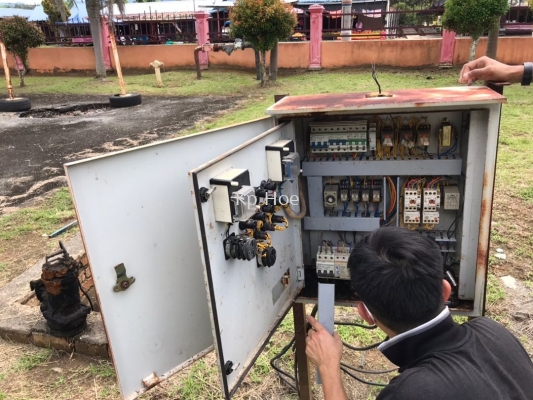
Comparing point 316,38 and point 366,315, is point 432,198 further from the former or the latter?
point 316,38

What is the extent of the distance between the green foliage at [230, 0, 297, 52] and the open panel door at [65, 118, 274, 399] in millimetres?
10204

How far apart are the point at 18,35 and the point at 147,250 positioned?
1485 cm

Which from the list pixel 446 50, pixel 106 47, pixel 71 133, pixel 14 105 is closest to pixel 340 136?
pixel 71 133

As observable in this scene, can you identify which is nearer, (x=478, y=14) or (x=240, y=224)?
(x=240, y=224)

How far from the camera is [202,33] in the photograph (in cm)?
1518

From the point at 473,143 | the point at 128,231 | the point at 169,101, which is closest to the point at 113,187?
the point at 128,231

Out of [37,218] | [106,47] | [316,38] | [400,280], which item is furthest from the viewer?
[106,47]

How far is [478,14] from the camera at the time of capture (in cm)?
1010

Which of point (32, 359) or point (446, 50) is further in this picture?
point (446, 50)

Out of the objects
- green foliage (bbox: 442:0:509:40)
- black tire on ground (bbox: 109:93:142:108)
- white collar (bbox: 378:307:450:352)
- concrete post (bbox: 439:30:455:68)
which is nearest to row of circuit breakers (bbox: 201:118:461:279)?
white collar (bbox: 378:307:450:352)

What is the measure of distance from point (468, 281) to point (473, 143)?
0.70 metres

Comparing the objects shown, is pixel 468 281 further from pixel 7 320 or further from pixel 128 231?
pixel 7 320

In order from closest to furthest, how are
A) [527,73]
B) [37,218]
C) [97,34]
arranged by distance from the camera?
[527,73], [37,218], [97,34]

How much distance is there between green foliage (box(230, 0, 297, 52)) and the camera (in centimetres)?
1112
